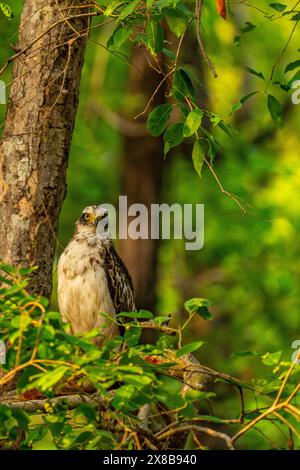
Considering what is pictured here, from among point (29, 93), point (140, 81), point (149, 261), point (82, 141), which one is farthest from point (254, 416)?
point (82, 141)

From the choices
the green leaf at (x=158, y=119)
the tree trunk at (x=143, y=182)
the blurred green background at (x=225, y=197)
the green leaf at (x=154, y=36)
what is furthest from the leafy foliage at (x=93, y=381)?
the blurred green background at (x=225, y=197)

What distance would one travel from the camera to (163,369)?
462 centimetres

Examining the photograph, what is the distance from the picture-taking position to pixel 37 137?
639 cm

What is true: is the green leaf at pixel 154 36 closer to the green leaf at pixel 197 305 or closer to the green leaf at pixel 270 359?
the green leaf at pixel 197 305

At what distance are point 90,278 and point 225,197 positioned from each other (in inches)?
418

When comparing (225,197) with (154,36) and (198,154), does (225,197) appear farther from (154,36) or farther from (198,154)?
(154,36)

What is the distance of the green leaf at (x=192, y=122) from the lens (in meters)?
5.52

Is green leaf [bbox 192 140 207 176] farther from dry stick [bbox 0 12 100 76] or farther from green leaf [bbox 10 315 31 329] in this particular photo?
green leaf [bbox 10 315 31 329]

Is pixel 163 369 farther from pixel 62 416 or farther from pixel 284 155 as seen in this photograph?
pixel 284 155

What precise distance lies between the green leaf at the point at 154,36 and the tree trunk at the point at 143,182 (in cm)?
979

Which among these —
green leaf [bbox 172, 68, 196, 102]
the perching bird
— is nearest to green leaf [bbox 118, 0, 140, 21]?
green leaf [bbox 172, 68, 196, 102]

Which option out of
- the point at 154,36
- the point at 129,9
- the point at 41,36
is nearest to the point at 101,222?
the point at 41,36

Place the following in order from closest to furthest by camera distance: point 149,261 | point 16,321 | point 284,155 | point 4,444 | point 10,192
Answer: point 16,321
point 4,444
point 10,192
point 149,261
point 284,155
